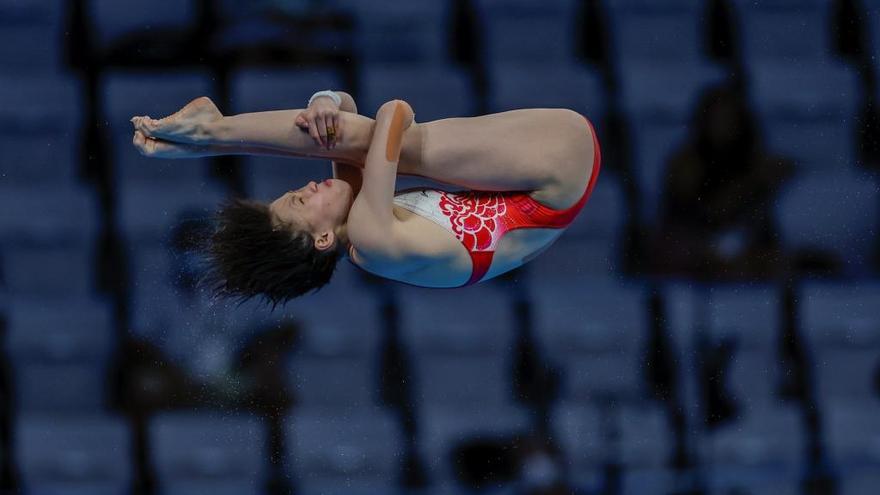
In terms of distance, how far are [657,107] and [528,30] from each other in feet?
1.66

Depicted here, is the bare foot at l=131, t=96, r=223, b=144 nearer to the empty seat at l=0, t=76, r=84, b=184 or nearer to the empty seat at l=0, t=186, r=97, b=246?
the empty seat at l=0, t=186, r=97, b=246

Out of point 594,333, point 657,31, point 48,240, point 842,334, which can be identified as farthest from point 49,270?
point 842,334

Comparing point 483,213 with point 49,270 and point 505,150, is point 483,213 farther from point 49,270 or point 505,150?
point 49,270

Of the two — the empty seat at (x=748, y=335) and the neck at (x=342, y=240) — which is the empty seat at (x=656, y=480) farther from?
the neck at (x=342, y=240)

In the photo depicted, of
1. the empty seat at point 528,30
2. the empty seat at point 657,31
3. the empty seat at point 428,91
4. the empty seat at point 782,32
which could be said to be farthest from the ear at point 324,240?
the empty seat at point 782,32

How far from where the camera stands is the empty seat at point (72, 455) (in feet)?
11.1

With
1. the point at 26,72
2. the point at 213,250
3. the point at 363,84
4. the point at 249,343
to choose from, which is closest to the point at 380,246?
the point at 213,250

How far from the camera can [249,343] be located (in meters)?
3.36

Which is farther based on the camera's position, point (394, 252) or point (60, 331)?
point (60, 331)

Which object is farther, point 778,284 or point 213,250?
point 778,284

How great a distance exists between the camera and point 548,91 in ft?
12.0

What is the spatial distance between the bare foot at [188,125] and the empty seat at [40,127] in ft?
5.36

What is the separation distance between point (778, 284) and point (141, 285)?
1982mm

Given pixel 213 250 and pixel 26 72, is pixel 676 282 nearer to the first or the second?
pixel 213 250
